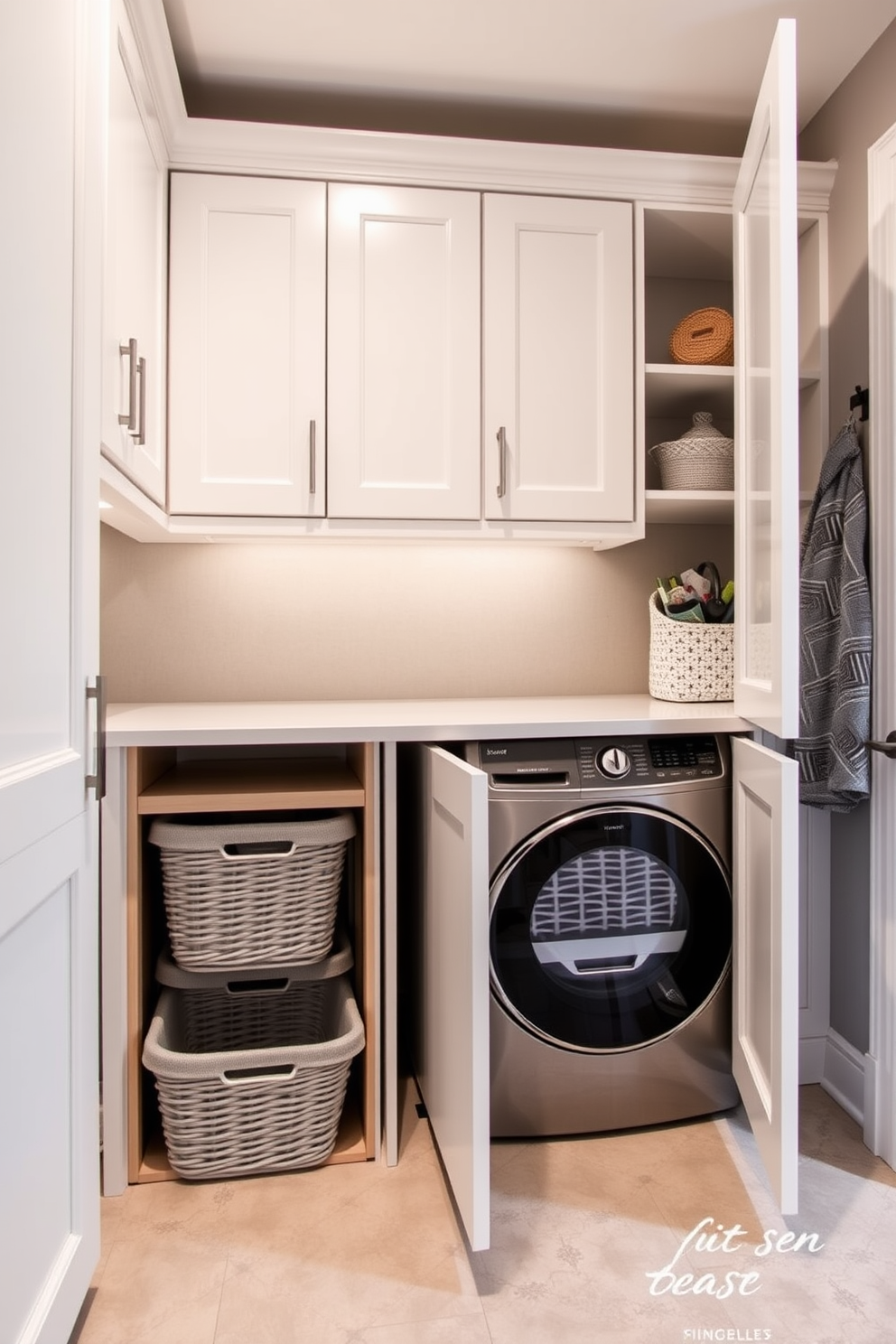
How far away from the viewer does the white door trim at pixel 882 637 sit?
5.76ft

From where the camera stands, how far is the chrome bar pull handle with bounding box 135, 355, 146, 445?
1.60 metres

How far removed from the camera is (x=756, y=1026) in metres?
1.64

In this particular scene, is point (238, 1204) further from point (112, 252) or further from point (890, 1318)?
point (112, 252)

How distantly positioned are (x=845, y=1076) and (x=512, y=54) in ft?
7.96

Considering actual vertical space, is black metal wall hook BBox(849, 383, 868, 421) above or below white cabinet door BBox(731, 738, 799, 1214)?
above

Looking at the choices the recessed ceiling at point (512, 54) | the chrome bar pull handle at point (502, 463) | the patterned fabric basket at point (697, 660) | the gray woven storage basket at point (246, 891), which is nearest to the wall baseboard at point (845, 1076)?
the patterned fabric basket at point (697, 660)

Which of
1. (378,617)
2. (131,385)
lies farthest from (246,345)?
(378,617)

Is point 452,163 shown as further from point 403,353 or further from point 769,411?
point 769,411

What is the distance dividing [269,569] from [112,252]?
921 mm

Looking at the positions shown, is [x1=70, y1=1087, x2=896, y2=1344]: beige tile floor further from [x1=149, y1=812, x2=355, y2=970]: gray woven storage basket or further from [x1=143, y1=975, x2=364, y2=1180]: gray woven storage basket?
[x1=149, y1=812, x2=355, y2=970]: gray woven storage basket

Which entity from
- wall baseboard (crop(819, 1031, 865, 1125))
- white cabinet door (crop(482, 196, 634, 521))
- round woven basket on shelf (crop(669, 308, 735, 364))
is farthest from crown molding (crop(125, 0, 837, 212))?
wall baseboard (crop(819, 1031, 865, 1125))

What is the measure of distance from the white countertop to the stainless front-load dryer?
0.06m

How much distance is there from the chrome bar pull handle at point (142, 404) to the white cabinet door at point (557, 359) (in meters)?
0.76

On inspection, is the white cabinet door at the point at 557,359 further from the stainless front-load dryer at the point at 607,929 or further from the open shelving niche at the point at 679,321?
the stainless front-load dryer at the point at 607,929
